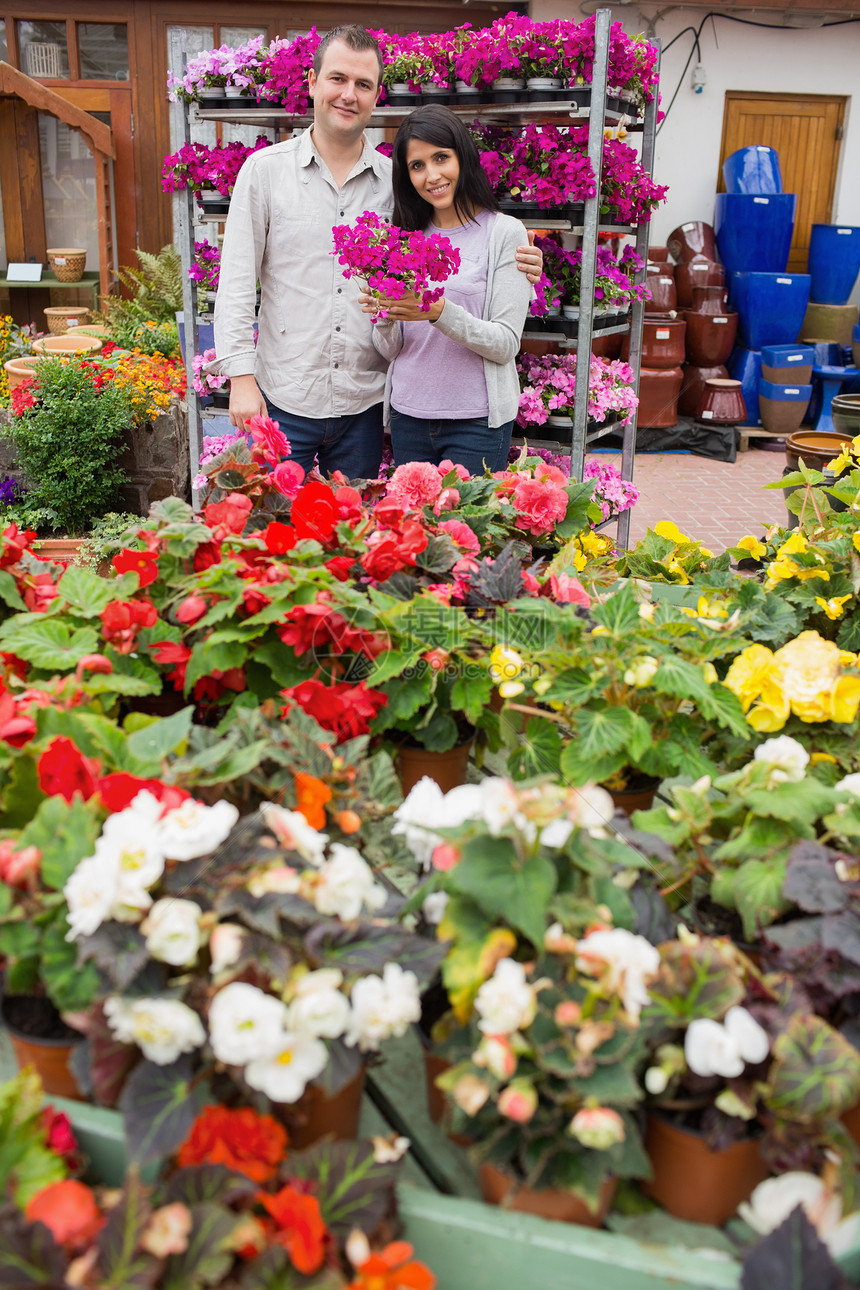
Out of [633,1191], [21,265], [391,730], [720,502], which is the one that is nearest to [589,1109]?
[633,1191]

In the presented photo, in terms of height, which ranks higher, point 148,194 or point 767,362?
point 148,194

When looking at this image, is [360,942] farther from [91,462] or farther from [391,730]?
[91,462]

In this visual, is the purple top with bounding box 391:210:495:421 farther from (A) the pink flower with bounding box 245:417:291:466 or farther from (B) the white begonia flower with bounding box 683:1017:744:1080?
(B) the white begonia flower with bounding box 683:1017:744:1080

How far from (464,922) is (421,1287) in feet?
0.82

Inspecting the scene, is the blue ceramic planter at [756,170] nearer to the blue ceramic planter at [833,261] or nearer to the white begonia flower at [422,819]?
the blue ceramic planter at [833,261]

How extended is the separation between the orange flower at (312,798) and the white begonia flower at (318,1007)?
0.63ft

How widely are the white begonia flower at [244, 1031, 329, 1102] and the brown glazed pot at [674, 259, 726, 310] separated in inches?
290

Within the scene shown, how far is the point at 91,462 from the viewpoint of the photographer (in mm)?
4512

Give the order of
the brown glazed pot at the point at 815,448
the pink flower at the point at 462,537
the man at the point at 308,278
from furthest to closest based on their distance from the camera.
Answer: the brown glazed pot at the point at 815,448
the man at the point at 308,278
the pink flower at the point at 462,537

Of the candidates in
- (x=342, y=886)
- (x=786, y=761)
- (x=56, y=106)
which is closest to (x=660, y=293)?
(x=56, y=106)

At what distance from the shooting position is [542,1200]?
31.0 inches

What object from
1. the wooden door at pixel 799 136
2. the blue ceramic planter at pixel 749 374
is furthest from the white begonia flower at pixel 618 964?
the wooden door at pixel 799 136

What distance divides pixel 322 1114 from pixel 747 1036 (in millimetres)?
349

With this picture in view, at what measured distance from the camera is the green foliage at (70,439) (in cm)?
445
